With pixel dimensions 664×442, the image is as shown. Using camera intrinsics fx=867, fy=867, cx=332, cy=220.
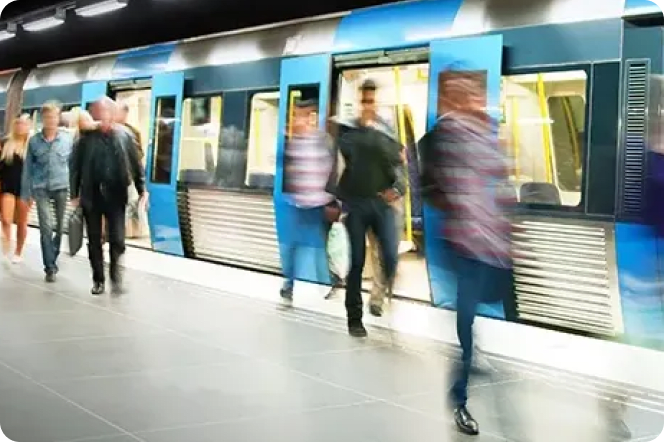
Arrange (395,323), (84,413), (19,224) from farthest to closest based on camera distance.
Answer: (19,224), (395,323), (84,413)

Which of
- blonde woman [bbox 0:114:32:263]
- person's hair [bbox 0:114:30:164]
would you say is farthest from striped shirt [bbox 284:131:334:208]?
person's hair [bbox 0:114:30:164]

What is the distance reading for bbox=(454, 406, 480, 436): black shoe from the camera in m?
3.61

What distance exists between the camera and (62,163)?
313 inches

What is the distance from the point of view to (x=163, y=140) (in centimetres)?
920

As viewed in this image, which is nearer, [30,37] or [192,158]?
[192,158]

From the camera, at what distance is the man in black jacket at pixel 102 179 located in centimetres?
705

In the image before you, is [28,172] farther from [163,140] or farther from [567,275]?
[567,275]

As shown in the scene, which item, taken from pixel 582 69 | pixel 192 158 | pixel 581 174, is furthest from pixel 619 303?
pixel 192 158

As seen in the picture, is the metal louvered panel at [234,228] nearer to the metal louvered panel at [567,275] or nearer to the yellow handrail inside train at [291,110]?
the yellow handrail inside train at [291,110]

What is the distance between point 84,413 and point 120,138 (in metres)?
3.70

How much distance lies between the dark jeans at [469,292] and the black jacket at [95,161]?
4.10 meters

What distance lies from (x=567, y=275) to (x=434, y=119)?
1526 mm

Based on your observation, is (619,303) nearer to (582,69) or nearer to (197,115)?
(582,69)

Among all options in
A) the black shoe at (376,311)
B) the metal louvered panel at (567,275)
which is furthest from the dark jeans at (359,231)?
the metal louvered panel at (567,275)
